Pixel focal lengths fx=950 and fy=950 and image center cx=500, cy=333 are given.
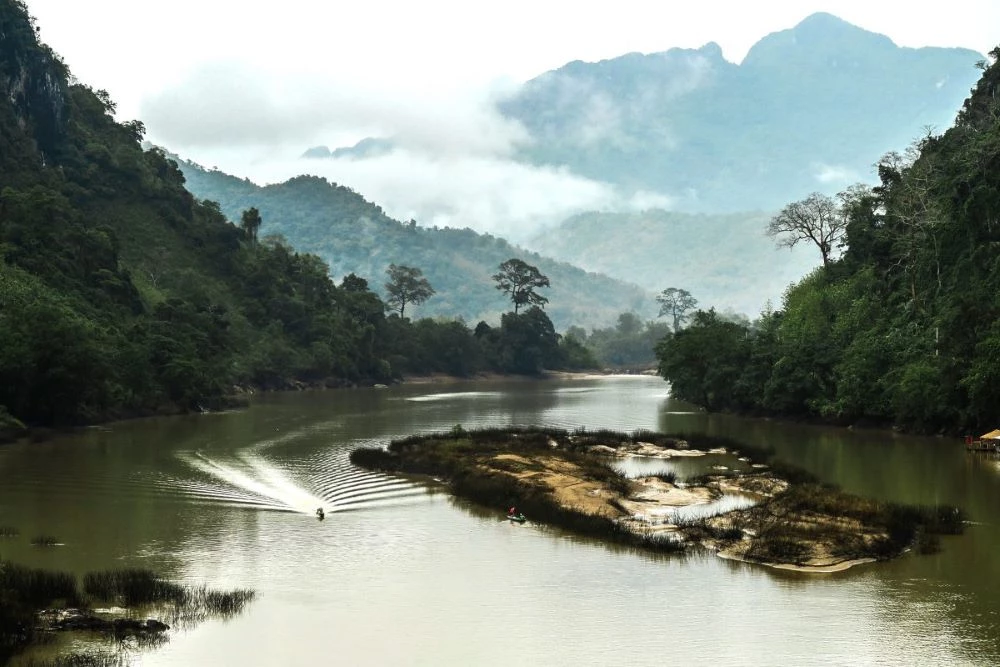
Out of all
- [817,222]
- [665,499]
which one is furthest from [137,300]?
[665,499]

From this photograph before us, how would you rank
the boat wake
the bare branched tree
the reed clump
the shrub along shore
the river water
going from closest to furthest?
the shrub along shore
the river water
the reed clump
the boat wake
the bare branched tree

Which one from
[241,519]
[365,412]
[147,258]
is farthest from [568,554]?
[147,258]

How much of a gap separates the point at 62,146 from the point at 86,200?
26.0ft

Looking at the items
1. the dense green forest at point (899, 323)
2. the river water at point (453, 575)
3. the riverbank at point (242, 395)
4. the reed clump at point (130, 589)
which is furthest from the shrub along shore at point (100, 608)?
the dense green forest at point (899, 323)

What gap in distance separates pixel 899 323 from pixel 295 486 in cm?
4075

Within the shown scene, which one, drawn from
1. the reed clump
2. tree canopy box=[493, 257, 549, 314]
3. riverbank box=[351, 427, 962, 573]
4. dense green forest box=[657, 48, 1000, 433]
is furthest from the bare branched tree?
tree canopy box=[493, 257, 549, 314]

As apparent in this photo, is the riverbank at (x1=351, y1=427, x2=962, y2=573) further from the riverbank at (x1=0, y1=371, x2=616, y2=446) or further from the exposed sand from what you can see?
the riverbank at (x1=0, y1=371, x2=616, y2=446)

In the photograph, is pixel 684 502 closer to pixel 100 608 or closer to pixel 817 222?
pixel 100 608

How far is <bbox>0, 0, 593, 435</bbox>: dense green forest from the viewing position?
5334 cm

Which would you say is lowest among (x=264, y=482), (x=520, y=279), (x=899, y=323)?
(x=264, y=482)

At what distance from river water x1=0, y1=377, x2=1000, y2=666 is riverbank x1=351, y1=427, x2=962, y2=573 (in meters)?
0.90

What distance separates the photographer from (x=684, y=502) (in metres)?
31.4

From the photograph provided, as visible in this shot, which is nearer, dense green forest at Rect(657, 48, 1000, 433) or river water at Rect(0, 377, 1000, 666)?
river water at Rect(0, 377, 1000, 666)

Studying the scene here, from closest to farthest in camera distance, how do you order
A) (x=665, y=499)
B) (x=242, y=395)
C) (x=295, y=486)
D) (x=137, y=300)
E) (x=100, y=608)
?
(x=100, y=608)
(x=665, y=499)
(x=295, y=486)
(x=137, y=300)
(x=242, y=395)
